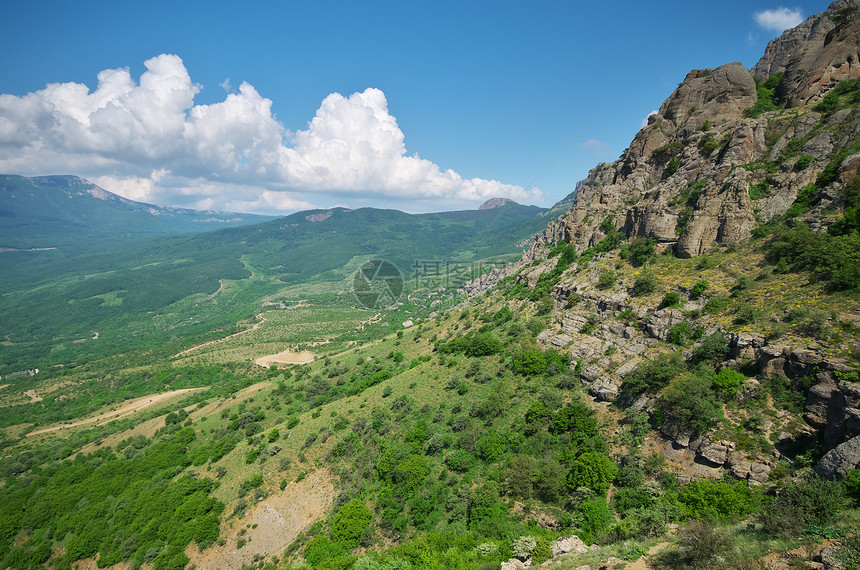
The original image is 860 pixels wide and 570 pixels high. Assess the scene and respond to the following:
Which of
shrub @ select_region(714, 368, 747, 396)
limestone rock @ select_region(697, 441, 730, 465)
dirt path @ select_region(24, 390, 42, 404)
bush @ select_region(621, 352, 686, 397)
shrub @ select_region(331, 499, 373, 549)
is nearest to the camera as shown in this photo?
limestone rock @ select_region(697, 441, 730, 465)

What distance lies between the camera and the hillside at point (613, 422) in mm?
18078

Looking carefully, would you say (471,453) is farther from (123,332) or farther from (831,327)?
(123,332)

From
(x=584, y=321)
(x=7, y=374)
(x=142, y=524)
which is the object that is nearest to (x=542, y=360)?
(x=584, y=321)

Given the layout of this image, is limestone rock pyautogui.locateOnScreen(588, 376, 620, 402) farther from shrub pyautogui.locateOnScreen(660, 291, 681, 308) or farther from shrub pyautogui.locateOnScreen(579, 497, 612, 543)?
shrub pyautogui.locateOnScreen(660, 291, 681, 308)

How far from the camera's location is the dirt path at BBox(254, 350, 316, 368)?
95938 millimetres

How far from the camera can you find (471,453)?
29719mm

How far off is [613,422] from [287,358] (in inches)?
3710

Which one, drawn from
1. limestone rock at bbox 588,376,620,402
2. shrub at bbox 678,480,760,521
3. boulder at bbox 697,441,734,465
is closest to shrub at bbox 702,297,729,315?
limestone rock at bbox 588,376,620,402

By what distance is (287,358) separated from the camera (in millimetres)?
98875

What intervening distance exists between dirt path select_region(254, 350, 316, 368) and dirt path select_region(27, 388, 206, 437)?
18.4 m

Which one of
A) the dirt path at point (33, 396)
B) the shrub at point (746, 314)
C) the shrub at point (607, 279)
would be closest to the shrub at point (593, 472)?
the shrub at point (746, 314)

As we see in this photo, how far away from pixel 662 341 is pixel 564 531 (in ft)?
63.0

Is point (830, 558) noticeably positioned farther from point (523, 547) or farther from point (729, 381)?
point (729, 381)

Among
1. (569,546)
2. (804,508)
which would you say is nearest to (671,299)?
(804,508)
